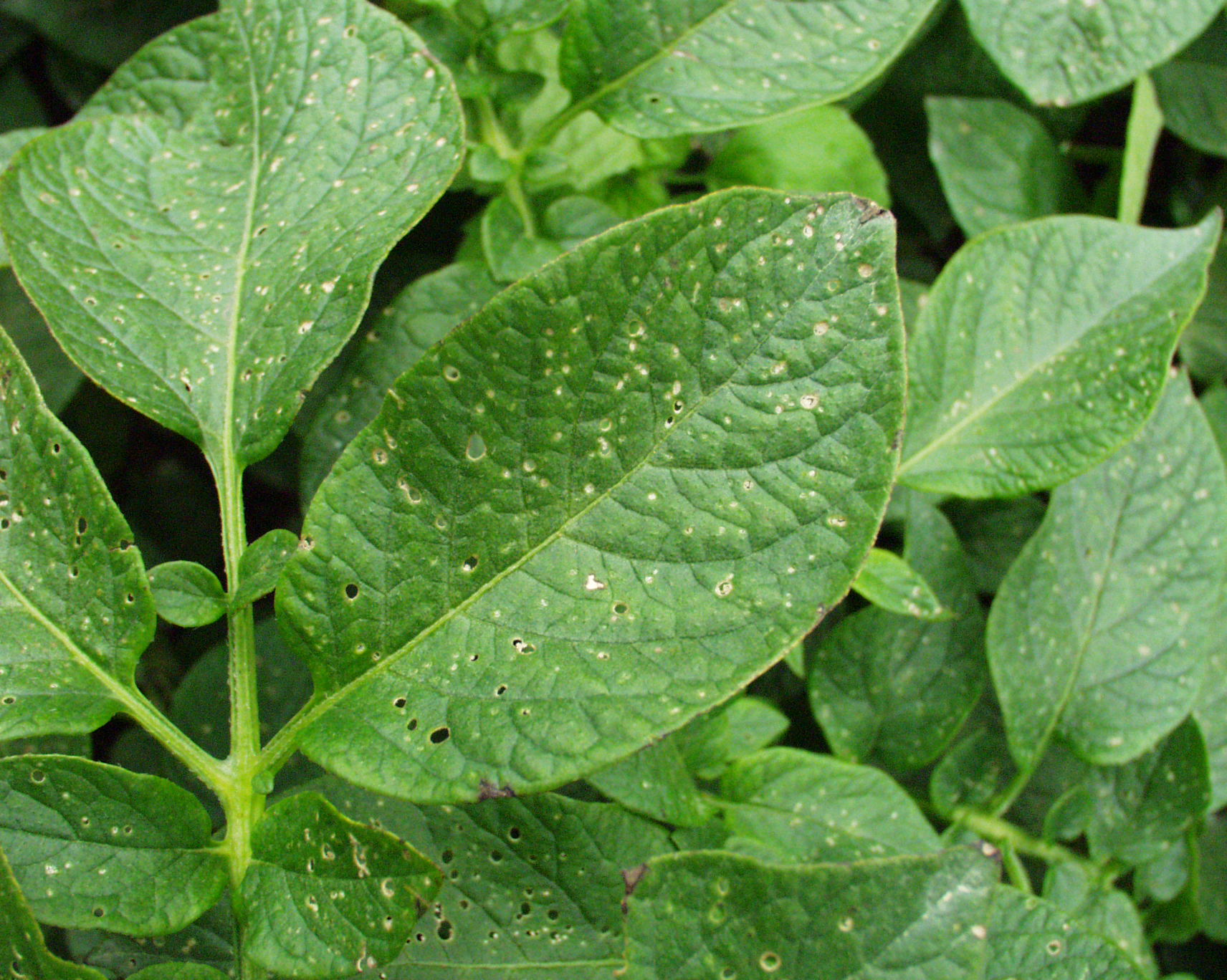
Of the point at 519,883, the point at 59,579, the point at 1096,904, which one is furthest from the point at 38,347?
the point at 1096,904

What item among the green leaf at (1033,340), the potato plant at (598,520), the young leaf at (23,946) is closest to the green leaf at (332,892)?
the potato plant at (598,520)

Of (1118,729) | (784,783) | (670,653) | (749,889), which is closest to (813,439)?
(670,653)

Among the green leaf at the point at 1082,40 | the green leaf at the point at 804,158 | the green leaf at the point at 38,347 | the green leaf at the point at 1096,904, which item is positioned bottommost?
the green leaf at the point at 1096,904

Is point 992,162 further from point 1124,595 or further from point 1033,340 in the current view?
point 1124,595

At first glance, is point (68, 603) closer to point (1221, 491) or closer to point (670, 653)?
point (670, 653)

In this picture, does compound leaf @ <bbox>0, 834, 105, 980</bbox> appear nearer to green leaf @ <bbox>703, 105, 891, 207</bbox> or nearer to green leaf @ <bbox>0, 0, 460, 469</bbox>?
green leaf @ <bbox>0, 0, 460, 469</bbox>

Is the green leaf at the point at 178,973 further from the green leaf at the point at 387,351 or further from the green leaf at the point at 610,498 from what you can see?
the green leaf at the point at 387,351

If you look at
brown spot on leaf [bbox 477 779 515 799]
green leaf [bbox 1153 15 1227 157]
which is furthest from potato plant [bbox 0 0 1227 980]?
green leaf [bbox 1153 15 1227 157]
